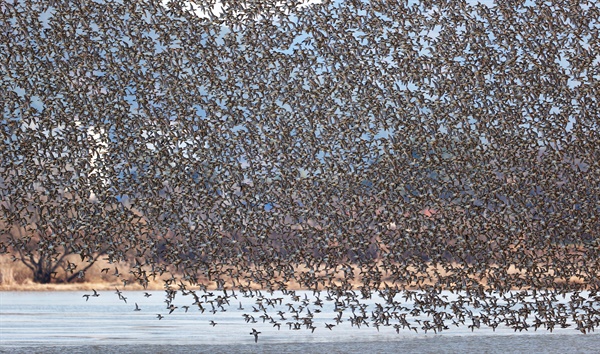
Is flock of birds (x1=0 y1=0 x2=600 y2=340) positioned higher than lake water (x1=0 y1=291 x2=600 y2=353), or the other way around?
flock of birds (x1=0 y1=0 x2=600 y2=340)

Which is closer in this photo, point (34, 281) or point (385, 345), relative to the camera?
point (385, 345)

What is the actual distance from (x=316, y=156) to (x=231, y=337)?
282 centimetres

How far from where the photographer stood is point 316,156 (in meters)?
13.0

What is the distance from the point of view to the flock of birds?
42.5 feet

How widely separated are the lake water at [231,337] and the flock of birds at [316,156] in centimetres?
41

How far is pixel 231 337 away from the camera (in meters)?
12.5

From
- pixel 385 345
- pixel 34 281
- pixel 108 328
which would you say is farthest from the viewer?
pixel 34 281

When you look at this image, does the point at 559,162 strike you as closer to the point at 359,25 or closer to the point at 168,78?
the point at 359,25

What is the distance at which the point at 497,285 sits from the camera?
42.9 ft

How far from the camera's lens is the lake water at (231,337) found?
1112 cm

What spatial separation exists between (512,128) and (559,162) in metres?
0.86

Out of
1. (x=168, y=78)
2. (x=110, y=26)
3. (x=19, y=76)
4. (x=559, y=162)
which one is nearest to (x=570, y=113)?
(x=559, y=162)

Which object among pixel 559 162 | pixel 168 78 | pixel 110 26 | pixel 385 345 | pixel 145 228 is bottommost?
pixel 385 345

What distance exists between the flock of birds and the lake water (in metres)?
0.41
